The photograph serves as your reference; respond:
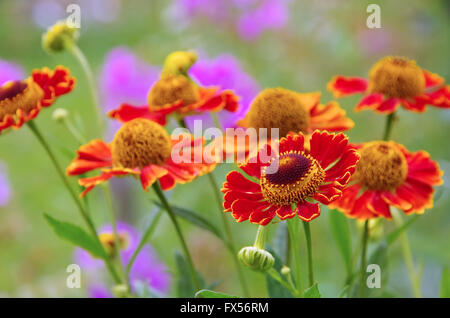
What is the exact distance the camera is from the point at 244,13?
1185mm

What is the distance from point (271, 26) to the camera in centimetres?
114

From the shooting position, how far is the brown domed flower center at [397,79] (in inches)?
21.4

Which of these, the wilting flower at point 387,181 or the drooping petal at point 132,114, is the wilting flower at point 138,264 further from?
the wilting flower at point 387,181

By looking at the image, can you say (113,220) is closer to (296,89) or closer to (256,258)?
(256,258)

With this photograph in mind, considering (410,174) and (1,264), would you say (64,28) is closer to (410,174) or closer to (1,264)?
(410,174)

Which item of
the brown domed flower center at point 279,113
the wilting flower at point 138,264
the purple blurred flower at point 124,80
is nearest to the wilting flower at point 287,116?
the brown domed flower center at point 279,113

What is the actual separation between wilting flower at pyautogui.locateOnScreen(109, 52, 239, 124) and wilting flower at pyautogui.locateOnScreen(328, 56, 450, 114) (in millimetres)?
120

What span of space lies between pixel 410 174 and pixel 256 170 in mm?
137

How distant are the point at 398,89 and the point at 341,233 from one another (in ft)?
0.48

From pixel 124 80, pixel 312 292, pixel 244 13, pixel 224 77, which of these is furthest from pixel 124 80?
pixel 312 292

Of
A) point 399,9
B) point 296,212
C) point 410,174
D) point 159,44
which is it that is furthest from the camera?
point 399,9

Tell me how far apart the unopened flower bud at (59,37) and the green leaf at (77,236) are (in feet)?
0.60

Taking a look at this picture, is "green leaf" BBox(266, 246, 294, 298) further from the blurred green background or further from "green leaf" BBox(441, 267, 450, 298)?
the blurred green background

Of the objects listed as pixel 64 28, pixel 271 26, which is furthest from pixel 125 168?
pixel 271 26
